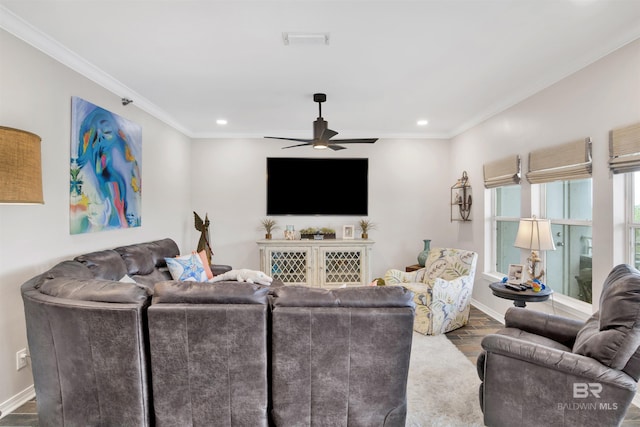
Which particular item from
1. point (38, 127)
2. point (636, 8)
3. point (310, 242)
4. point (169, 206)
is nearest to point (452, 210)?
point (310, 242)

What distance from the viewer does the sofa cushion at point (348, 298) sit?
1.81 metres

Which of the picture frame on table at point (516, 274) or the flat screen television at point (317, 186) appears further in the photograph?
the flat screen television at point (317, 186)

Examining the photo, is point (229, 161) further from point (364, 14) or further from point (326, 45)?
point (364, 14)

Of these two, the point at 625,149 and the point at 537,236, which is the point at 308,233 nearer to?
the point at 537,236

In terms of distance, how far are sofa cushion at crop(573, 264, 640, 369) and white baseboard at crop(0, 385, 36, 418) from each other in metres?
3.50

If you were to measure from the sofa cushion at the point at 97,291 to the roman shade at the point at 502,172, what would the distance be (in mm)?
3697

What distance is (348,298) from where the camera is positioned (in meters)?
1.82

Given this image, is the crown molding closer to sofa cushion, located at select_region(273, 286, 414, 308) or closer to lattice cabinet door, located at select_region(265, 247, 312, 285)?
sofa cushion, located at select_region(273, 286, 414, 308)

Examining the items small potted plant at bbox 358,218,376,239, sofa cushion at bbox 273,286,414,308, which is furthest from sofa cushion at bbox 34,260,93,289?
small potted plant at bbox 358,218,376,239

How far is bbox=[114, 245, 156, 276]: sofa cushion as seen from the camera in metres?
3.02

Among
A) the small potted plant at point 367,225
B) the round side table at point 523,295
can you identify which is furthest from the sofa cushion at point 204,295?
the small potted plant at point 367,225

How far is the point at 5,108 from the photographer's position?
2.11 metres

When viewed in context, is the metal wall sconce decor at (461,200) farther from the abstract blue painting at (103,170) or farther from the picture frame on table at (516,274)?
the abstract blue painting at (103,170)

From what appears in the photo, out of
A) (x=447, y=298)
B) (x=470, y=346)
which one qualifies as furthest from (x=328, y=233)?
(x=470, y=346)
